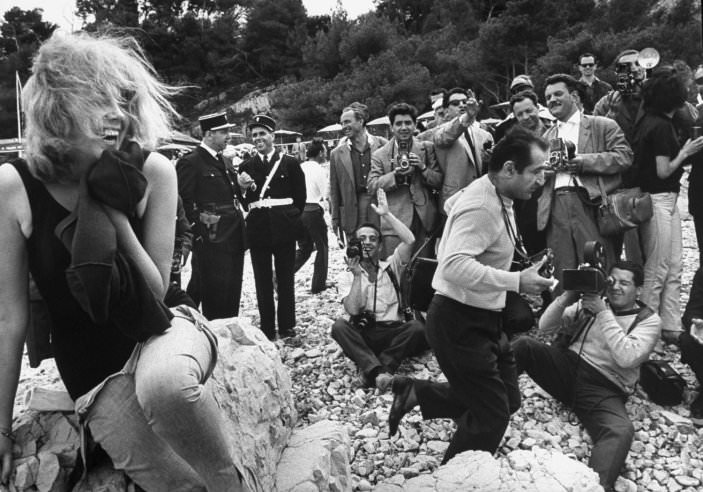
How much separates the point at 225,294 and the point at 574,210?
316cm

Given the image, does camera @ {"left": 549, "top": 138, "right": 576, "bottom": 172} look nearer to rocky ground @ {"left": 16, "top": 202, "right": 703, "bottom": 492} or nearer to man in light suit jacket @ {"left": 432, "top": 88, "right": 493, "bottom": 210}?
man in light suit jacket @ {"left": 432, "top": 88, "right": 493, "bottom": 210}

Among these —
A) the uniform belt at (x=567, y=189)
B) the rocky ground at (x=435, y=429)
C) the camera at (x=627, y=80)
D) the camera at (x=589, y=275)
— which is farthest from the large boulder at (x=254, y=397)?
the camera at (x=627, y=80)

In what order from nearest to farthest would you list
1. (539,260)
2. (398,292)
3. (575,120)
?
(539,260) → (575,120) → (398,292)

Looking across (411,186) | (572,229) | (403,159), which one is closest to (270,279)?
(411,186)

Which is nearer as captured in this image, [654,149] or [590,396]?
[590,396]

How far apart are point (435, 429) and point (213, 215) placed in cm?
266

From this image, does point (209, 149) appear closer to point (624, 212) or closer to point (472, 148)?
point (472, 148)

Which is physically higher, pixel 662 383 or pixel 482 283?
pixel 482 283

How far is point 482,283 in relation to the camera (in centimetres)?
280

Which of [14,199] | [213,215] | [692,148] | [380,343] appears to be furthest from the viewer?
[213,215]

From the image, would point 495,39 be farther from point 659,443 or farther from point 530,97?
point 659,443

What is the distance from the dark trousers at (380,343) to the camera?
4.53m

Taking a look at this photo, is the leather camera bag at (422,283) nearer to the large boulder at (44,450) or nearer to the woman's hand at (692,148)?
the large boulder at (44,450)

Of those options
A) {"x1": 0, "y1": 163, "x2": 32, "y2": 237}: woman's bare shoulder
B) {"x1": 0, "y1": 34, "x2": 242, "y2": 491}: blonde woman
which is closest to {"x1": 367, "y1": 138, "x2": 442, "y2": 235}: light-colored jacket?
{"x1": 0, "y1": 34, "x2": 242, "y2": 491}: blonde woman
